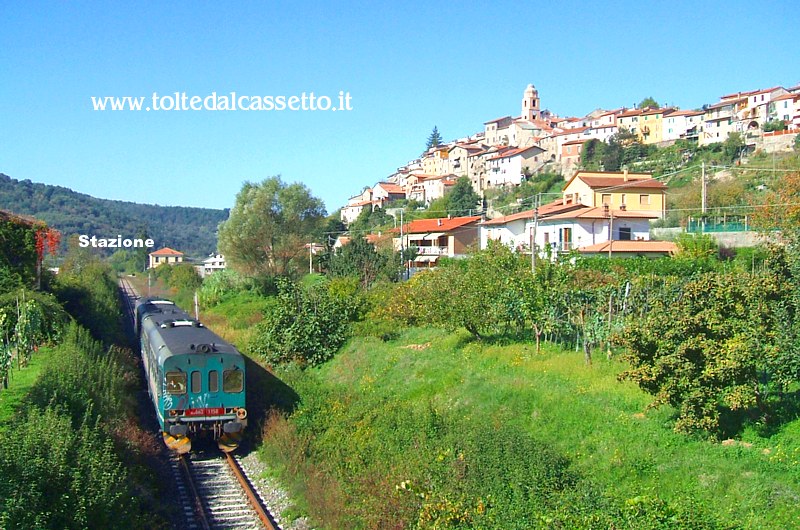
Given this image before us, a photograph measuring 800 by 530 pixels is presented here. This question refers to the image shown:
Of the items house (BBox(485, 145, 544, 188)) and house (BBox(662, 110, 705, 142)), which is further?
house (BBox(662, 110, 705, 142))

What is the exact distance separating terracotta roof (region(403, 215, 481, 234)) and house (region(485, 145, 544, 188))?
41.2m

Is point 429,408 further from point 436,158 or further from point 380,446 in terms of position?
point 436,158

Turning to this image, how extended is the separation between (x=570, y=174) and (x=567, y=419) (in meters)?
89.2

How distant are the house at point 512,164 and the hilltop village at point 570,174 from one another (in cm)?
15

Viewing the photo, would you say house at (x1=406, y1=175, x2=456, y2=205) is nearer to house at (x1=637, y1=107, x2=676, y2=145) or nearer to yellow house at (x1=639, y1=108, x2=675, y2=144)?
house at (x1=637, y1=107, x2=676, y2=145)

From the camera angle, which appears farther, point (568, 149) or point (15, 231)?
point (568, 149)

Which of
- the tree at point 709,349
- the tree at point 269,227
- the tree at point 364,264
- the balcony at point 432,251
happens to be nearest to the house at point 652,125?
the balcony at point 432,251

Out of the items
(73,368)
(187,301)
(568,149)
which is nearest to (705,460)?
(73,368)

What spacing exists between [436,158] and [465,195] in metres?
46.6

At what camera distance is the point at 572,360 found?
19469mm

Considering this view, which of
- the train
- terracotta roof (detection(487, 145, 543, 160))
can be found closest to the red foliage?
the train

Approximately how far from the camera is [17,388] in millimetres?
18281

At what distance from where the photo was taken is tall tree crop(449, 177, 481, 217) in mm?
90938

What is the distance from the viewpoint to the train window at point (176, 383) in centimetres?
1722
